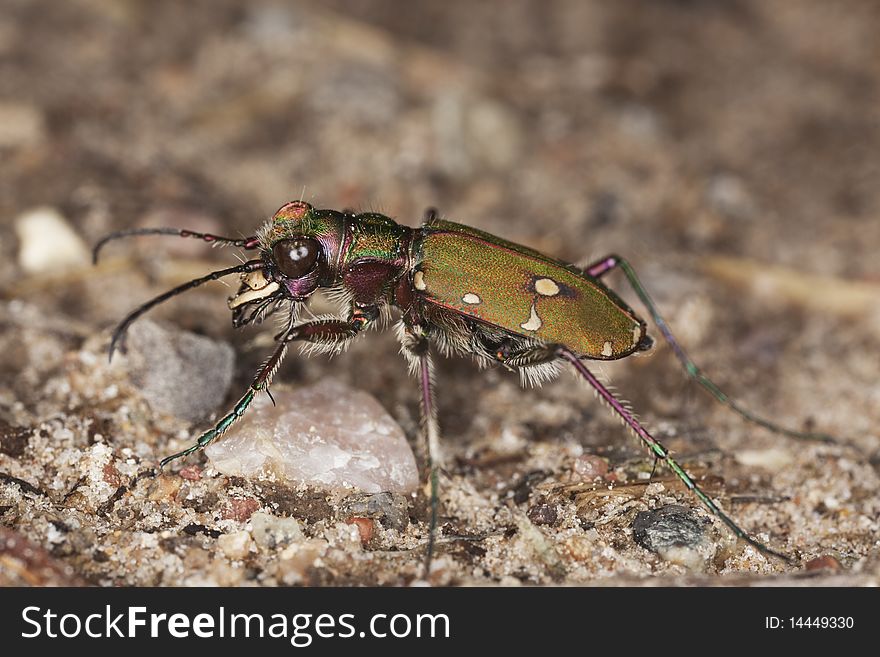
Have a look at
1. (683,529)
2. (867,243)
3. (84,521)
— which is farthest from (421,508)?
(867,243)

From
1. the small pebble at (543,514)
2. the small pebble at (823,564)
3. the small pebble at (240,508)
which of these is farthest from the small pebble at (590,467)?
the small pebble at (240,508)

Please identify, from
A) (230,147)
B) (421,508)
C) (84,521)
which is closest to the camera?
(84,521)

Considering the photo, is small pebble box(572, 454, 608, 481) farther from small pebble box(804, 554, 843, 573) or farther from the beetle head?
the beetle head

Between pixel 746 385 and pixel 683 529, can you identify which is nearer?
pixel 683 529

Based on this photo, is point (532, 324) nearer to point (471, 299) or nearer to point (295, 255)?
point (471, 299)

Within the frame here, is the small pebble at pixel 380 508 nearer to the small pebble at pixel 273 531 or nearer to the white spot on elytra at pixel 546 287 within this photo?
the small pebble at pixel 273 531

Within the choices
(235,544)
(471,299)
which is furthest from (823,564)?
(235,544)
